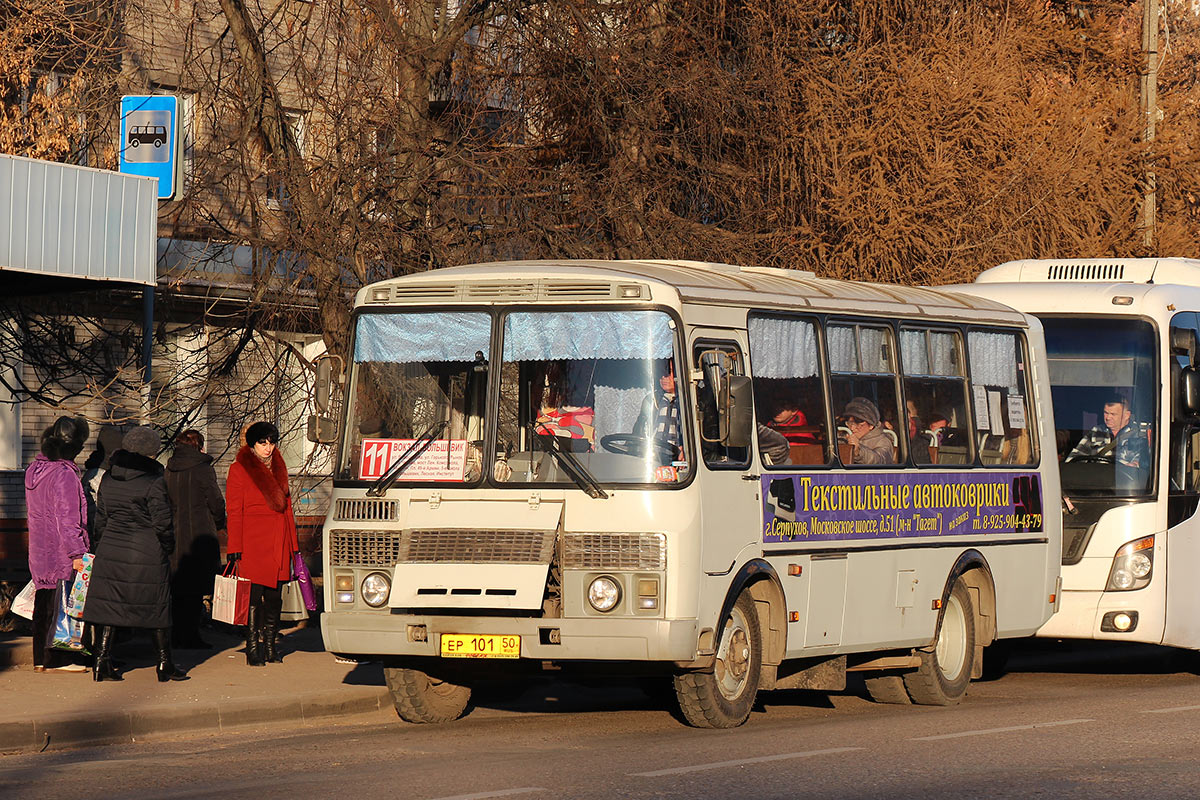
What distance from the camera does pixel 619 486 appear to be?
11.4m

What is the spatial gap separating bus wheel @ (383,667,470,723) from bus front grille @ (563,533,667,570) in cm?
156

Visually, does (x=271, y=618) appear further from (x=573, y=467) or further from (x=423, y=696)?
(x=573, y=467)

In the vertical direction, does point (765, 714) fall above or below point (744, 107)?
below

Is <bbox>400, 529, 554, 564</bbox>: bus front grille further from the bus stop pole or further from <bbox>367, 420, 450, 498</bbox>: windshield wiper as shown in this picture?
the bus stop pole

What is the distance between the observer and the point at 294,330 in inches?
704

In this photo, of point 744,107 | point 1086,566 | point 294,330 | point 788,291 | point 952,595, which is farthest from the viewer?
point 744,107

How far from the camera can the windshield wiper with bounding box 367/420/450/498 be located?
1187 centimetres

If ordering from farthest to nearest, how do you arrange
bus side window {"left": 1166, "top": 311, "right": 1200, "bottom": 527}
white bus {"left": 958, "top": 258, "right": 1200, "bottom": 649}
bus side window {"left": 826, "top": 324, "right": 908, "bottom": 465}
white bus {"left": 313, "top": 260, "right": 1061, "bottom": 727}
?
bus side window {"left": 1166, "top": 311, "right": 1200, "bottom": 527}
white bus {"left": 958, "top": 258, "right": 1200, "bottom": 649}
bus side window {"left": 826, "top": 324, "right": 908, "bottom": 465}
white bus {"left": 313, "top": 260, "right": 1061, "bottom": 727}

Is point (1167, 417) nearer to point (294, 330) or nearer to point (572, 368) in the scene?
point (572, 368)

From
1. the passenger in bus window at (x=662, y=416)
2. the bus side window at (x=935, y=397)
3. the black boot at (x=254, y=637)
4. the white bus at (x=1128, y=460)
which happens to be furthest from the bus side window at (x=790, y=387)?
the black boot at (x=254, y=637)

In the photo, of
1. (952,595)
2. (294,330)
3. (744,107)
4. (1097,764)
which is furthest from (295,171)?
(1097,764)

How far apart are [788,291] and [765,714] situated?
2.76 meters

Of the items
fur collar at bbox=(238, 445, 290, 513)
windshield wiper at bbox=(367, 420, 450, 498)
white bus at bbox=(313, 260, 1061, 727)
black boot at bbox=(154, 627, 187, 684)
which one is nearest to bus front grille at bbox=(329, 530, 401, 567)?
white bus at bbox=(313, 260, 1061, 727)

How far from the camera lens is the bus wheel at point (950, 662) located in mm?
14109
